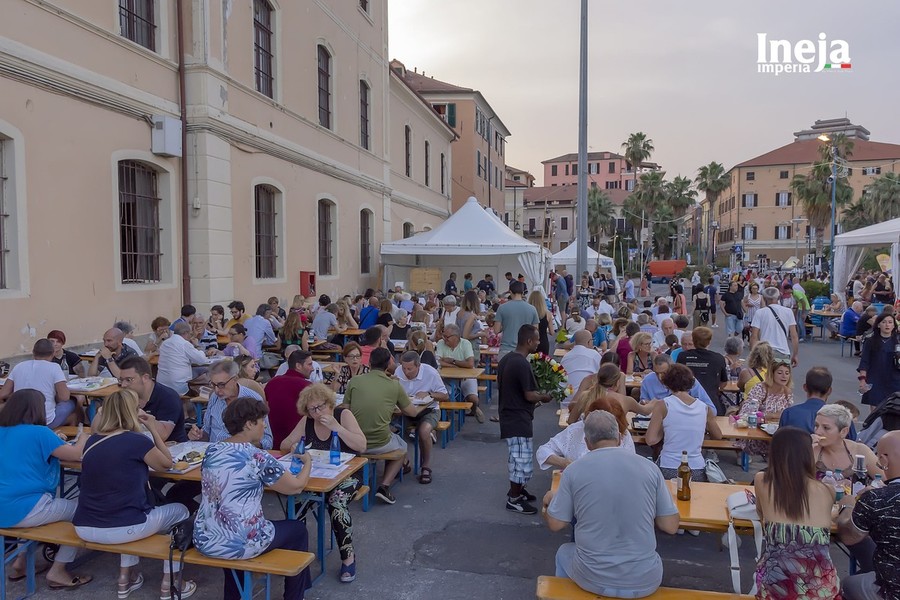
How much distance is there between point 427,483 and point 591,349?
241 centimetres

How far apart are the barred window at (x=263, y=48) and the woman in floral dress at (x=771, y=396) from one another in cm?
1175

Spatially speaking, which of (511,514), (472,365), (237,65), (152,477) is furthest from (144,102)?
(511,514)

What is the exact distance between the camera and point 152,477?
4.83 m

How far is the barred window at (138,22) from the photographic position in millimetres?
10367

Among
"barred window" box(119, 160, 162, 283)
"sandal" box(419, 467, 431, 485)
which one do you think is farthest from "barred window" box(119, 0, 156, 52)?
"sandal" box(419, 467, 431, 485)

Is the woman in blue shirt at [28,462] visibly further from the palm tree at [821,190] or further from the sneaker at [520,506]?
the palm tree at [821,190]

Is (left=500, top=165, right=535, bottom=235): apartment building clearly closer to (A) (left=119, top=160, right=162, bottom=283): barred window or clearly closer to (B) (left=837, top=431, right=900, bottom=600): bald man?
(A) (left=119, top=160, right=162, bottom=283): barred window

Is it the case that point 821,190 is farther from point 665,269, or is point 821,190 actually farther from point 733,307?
point 733,307

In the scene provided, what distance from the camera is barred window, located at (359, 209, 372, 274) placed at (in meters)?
20.3

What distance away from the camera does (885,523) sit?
312 cm

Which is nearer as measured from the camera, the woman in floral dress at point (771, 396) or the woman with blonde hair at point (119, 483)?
the woman with blonde hair at point (119, 483)

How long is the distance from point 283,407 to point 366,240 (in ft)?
51.1

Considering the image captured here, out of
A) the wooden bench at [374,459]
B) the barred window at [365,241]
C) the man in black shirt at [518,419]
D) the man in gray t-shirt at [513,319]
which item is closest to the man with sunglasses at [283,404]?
the wooden bench at [374,459]

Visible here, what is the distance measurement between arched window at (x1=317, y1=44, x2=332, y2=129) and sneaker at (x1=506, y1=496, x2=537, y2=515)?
13.7m
